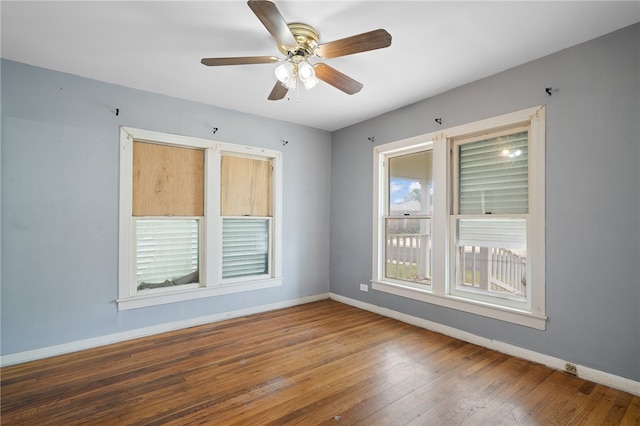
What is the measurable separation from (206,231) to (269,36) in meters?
2.37

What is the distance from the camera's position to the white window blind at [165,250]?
344 centimetres

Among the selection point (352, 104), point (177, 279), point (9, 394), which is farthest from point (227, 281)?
point (352, 104)

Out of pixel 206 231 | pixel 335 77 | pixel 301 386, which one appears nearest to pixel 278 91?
pixel 335 77

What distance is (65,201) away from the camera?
9.71ft

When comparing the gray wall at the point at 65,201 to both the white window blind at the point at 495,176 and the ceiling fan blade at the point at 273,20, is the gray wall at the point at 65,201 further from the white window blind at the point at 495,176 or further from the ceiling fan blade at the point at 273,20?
the white window blind at the point at 495,176

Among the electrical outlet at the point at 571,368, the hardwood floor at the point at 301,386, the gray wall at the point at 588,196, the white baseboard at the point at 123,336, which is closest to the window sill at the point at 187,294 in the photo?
the white baseboard at the point at 123,336

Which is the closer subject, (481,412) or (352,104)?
(481,412)

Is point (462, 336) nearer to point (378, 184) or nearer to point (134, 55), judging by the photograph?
point (378, 184)

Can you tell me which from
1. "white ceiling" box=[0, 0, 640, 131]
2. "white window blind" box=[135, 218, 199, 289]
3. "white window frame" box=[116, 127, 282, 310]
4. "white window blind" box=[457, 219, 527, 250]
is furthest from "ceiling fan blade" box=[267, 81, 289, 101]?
"white window blind" box=[457, 219, 527, 250]

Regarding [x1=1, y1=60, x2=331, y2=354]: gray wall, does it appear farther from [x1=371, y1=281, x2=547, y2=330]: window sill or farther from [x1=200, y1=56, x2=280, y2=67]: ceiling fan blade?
[x1=371, y1=281, x2=547, y2=330]: window sill

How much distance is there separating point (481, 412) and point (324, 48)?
272cm

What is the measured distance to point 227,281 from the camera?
3973 mm

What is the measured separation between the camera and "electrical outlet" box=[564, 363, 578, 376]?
97.1 inches

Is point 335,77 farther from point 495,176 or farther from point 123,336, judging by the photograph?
point 123,336
